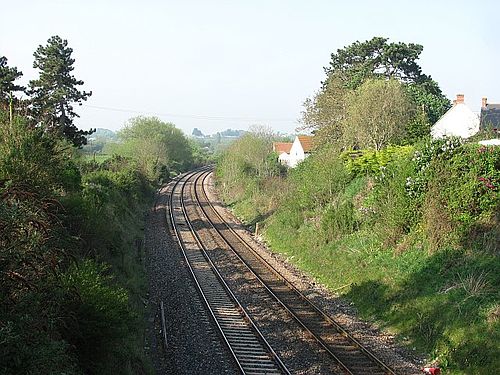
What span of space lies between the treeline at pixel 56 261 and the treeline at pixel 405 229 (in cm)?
724

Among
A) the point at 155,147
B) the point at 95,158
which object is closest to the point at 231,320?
the point at 95,158

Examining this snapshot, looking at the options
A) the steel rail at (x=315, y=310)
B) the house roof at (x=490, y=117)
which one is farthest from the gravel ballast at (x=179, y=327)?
the house roof at (x=490, y=117)

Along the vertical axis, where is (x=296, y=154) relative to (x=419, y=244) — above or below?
above

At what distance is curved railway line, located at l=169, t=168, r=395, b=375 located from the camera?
1150 cm

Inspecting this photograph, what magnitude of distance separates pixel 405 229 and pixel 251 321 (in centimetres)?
706

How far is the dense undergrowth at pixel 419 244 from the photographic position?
12.1 meters

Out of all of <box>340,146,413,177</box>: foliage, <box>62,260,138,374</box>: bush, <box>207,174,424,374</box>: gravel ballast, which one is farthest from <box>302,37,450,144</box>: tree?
<box>62,260,138,374</box>: bush

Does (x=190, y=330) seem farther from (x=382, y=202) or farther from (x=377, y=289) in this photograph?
(x=382, y=202)

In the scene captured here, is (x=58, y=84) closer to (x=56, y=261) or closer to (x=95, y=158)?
(x=95, y=158)

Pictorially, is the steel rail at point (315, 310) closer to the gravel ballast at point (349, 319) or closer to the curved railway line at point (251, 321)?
the curved railway line at point (251, 321)

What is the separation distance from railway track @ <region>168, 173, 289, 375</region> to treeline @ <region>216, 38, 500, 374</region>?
3794 mm

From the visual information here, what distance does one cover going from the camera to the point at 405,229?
17438 millimetres

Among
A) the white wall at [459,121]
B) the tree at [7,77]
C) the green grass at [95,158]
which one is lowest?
the green grass at [95,158]

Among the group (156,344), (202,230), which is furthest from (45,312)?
(202,230)
